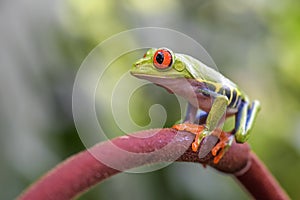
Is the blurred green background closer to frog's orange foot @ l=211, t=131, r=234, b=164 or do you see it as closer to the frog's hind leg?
the frog's hind leg

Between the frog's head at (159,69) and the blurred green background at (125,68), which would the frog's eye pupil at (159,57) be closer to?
the frog's head at (159,69)

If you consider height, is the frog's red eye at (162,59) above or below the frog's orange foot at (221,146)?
above

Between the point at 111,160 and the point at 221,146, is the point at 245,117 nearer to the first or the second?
the point at 221,146

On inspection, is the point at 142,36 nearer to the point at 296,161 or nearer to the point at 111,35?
the point at 111,35

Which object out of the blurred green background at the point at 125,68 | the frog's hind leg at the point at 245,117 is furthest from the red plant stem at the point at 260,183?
the blurred green background at the point at 125,68

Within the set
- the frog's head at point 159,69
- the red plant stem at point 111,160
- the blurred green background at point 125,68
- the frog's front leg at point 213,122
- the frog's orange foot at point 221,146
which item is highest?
the frog's head at point 159,69

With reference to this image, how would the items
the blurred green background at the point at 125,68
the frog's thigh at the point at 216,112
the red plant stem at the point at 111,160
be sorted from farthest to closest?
the blurred green background at the point at 125,68 < the frog's thigh at the point at 216,112 < the red plant stem at the point at 111,160

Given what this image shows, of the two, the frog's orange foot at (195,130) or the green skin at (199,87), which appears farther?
the green skin at (199,87)

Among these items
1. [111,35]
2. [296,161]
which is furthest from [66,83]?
[296,161]

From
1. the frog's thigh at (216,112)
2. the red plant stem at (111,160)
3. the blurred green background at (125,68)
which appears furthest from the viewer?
the blurred green background at (125,68)
